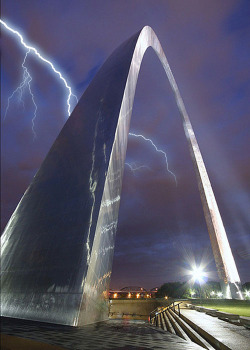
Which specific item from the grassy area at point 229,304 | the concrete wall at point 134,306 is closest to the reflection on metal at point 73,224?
the grassy area at point 229,304

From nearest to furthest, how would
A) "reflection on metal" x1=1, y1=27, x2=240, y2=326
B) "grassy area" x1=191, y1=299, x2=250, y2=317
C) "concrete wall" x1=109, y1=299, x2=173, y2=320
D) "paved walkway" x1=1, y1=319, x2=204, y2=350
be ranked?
"paved walkway" x1=1, y1=319, x2=204, y2=350
"reflection on metal" x1=1, y1=27, x2=240, y2=326
"grassy area" x1=191, y1=299, x2=250, y2=317
"concrete wall" x1=109, y1=299, x2=173, y2=320

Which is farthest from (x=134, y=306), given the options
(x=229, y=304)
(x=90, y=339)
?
(x=90, y=339)

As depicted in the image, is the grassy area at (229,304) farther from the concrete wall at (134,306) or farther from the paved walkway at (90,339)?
the concrete wall at (134,306)

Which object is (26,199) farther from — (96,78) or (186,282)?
(186,282)

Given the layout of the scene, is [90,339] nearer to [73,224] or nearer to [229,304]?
[73,224]

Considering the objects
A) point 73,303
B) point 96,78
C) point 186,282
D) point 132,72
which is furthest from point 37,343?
point 186,282

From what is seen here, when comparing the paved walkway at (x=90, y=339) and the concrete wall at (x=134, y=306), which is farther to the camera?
the concrete wall at (x=134, y=306)

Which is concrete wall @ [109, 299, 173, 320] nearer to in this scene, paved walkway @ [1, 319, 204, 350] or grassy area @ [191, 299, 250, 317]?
grassy area @ [191, 299, 250, 317]

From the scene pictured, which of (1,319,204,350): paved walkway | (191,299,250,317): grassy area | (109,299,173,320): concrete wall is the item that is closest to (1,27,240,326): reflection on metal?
(1,319,204,350): paved walkway

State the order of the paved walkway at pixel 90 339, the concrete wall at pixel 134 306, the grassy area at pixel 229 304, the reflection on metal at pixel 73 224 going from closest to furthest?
the paved walkway at pixel 90 339
the reflection on metal at pixel 73 224
the grassy area at pixel 229 304
the concrete wall at pixel 134 306

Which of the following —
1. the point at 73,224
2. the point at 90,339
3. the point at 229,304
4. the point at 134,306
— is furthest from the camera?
the point at 134,306
